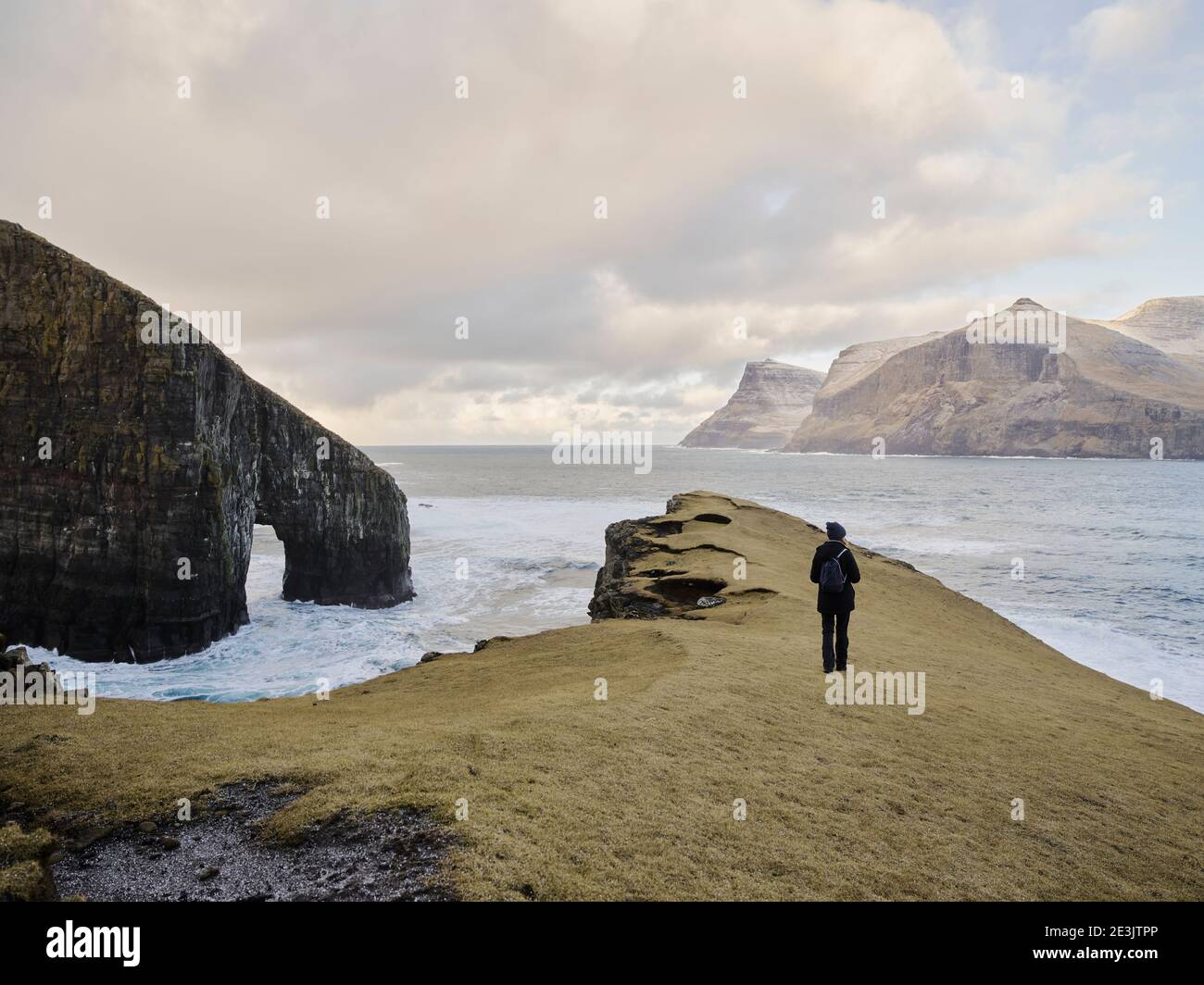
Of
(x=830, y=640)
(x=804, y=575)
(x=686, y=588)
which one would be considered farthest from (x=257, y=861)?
(x=804, y=575)

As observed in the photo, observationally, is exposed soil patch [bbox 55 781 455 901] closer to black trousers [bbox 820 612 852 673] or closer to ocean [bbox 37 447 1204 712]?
black trousers [bbox 820 612 852 673]

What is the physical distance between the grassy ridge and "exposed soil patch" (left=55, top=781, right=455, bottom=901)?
0.73 feet

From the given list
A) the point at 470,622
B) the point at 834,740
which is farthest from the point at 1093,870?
→ the point at 470,622

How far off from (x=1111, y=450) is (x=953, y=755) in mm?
227766

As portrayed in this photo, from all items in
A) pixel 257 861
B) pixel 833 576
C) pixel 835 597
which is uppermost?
pixel 833 576

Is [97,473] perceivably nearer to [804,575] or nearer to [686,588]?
[686,588]

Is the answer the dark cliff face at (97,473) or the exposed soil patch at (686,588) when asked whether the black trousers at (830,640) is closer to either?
the exposed soil patch at (686,588)

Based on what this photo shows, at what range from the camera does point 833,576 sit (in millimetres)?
11500

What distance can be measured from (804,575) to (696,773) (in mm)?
17415

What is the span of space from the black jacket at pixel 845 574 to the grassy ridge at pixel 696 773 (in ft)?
4.14

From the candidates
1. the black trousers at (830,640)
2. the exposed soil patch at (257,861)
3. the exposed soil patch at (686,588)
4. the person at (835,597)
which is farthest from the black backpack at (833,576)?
the exposed soil patch at (257,861)

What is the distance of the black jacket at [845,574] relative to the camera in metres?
11.5

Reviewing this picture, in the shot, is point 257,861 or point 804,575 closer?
point 257,861
